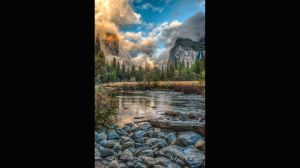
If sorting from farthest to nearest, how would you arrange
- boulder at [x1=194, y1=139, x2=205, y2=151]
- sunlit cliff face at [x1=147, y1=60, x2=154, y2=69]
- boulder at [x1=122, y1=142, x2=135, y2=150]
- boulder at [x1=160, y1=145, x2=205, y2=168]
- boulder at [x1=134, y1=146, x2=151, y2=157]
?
sunlit cliff face at [x1=147, y1=60, x2=154, y2=69] < boulder at [x1=122, y1=142, x2=135, y2=150] < boulder at [x1=134, y1=146, x2=151, y2=157] < boulder at [x1=194, y1=139, x2=205, y2=151] < boulder at [x1=160, y1=145, x2=205, y2=168]

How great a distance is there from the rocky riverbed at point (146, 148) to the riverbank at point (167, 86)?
0.62 m

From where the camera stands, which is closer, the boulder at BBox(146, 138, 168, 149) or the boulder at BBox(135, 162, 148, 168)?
the boulder at BBox(135, 162, 148, 168)

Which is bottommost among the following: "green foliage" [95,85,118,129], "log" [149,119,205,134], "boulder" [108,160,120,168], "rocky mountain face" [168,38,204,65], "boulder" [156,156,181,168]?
"boulder" [108,160,120,168]

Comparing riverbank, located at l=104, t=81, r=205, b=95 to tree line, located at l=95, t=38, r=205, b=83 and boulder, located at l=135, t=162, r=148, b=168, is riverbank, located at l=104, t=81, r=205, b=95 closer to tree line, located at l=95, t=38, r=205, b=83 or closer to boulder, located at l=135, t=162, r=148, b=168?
tree line, located at l=95, t=38, r=205, b=83

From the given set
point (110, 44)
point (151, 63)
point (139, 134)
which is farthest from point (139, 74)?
point (139, 134)

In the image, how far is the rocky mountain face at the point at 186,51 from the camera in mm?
3221

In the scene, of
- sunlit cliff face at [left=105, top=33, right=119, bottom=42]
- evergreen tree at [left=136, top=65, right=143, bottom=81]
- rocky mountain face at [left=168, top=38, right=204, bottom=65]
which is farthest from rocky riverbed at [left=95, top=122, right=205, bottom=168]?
sunlit cliff face at [left=105, top=33, right=119, bottom=42]

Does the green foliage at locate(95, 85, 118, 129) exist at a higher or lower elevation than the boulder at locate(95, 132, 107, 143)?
higher

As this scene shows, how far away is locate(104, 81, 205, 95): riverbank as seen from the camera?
328 centimetres

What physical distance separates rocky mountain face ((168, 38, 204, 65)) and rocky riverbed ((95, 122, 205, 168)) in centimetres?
114

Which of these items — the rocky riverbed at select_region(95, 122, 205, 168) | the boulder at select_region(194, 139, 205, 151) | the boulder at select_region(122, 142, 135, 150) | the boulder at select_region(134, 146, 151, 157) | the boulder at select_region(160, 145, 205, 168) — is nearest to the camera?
the boulder at select_region(160, 145, 205, 168)

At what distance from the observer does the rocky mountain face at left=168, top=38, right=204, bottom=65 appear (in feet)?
10.6

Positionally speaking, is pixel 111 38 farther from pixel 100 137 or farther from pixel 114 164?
pixel 114 164
